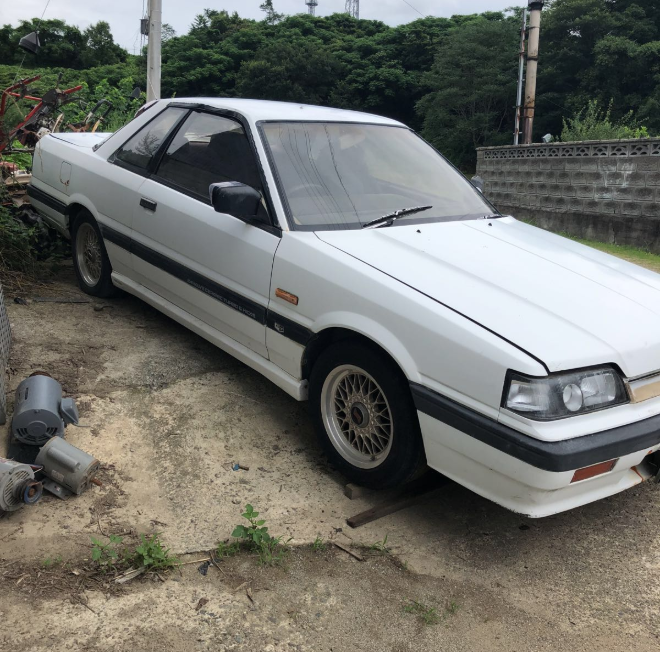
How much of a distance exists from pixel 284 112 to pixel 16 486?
246 centimetres

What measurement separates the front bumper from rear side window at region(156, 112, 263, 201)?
161 centimetres

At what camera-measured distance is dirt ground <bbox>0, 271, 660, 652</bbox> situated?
7.45 ft

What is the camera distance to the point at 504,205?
54.3 ft

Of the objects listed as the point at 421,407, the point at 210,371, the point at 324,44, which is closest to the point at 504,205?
the point at 210,371

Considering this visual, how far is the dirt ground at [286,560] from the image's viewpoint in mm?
2271

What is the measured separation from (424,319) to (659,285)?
54.3 inches

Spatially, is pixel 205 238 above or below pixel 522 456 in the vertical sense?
above

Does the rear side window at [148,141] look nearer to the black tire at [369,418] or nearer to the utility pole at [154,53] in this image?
the black tire at [369,418]

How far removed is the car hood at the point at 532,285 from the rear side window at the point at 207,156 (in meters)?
0.78

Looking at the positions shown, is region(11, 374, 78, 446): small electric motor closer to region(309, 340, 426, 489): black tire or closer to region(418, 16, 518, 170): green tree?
region(309, 340, 426, 489): black tire

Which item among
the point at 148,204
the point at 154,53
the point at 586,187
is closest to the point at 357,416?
the point at 148,204

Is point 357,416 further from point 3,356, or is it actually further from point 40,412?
point 3,356

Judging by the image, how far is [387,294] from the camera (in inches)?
109

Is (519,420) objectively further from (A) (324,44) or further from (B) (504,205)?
(A) (324,44)
